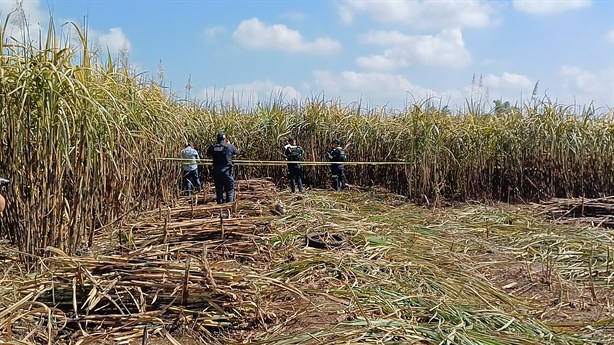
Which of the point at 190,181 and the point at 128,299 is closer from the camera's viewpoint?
the point at 128,299

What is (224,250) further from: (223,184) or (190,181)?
(190,181)

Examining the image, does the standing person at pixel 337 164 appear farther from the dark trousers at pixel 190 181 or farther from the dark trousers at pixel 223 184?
the dark trousers at pixel 223 184

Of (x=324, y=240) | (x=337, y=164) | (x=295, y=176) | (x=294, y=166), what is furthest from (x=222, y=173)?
(x=337, y=164)

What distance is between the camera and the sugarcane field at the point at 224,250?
3.23 m

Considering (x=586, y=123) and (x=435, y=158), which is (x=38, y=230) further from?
(x=586, y=123)

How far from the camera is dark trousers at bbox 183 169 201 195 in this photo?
910 cm

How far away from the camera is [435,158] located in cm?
959

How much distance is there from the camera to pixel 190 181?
935 centimetres

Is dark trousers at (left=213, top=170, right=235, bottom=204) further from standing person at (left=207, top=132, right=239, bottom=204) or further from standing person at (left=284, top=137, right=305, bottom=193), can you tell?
standing person at (left=284, top=137, right=305, bottom=193)

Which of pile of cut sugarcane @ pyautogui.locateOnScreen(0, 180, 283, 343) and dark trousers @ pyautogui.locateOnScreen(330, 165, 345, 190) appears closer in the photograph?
pile of cut sugarcane @ pyautogui.locateOnScreen(0, 180, 283, 343)

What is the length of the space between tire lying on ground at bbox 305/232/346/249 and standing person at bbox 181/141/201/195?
11.1ft

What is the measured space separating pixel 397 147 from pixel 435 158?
1163 millimetres

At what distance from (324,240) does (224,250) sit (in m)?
0.94

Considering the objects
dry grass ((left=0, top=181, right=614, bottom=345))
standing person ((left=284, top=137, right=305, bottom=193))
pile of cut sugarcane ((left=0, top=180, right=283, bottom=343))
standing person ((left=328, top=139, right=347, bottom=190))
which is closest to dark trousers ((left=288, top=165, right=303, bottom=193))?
standing person ((left=284, top=137, right=305, bottom=193))
